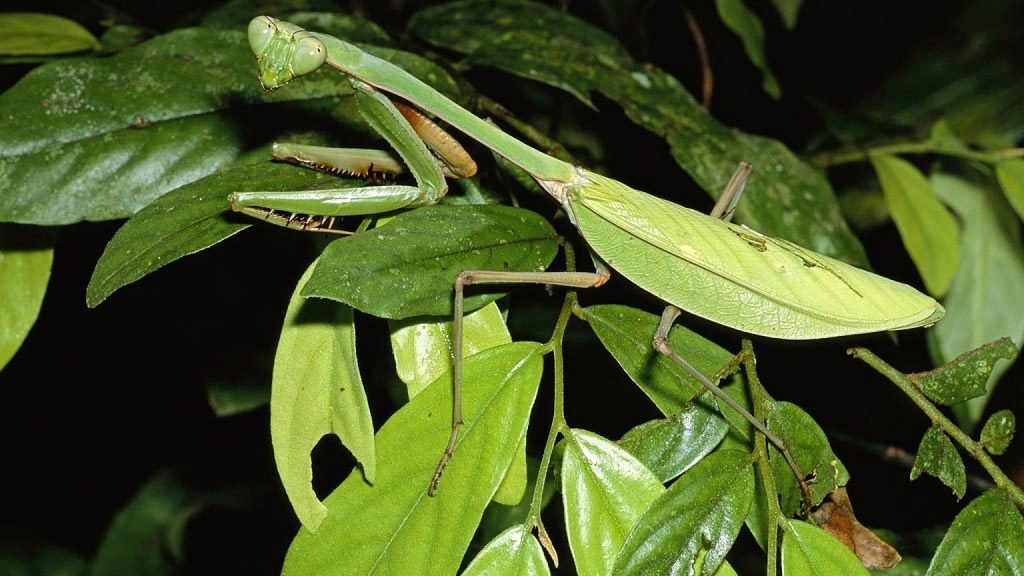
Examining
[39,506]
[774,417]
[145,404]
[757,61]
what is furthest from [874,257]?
[39,506]

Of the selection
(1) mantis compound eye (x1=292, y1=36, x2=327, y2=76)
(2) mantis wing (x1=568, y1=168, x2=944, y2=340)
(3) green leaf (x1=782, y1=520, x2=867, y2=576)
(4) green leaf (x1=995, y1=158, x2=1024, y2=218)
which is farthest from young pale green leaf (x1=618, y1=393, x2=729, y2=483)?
(4) green leaf (x1=995, y1=158, x2=1024, y2=218)

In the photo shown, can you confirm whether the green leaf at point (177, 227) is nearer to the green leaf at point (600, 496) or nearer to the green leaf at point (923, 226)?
the green leaf at point (600, 496)

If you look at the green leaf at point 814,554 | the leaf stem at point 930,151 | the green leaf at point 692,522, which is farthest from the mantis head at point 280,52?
the leaf stem at point 930,151

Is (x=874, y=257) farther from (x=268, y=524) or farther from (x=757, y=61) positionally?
(x=268, y=524)

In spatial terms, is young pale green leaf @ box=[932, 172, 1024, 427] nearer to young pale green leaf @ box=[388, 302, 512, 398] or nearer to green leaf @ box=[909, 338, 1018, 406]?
green leaf @ box=[909, 338, 1018, 406]

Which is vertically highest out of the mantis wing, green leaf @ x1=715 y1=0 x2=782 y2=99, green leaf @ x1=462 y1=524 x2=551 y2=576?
green leaf @ x1=715 y1=0 x2=782 y2=99

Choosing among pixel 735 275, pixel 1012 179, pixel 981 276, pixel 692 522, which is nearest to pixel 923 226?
pixel 1012 179
